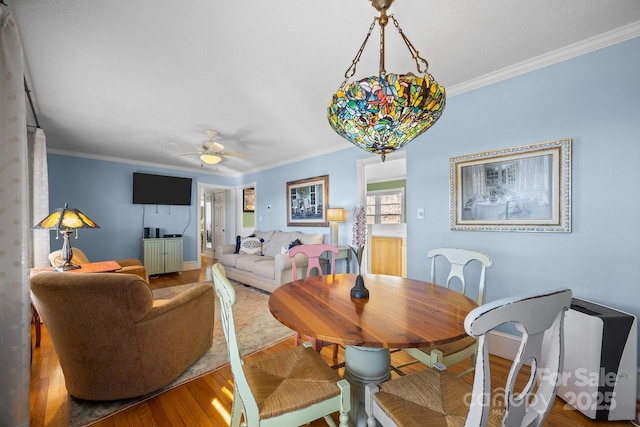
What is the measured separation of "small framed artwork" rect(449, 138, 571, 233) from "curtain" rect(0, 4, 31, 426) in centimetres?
305

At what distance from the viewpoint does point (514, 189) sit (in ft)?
7.14

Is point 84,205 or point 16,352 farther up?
point 84,205

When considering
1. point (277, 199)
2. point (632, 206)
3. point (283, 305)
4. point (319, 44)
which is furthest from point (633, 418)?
point (277, 199)

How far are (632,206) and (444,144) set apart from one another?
1.38m

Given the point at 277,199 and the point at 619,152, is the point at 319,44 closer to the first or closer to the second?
the point at 619,152

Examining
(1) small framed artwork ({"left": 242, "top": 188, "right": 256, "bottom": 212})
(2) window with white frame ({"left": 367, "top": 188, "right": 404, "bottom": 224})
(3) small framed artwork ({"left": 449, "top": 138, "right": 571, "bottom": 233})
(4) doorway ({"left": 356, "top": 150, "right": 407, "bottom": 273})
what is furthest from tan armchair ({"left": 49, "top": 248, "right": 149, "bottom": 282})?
(2) window with white frame ({"left": 367, "top": 188, "right": 404, "bottom": 224})

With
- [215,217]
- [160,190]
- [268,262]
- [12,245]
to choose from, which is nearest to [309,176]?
[268,262]

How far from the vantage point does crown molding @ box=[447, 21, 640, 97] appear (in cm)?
174

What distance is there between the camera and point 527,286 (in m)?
2.13

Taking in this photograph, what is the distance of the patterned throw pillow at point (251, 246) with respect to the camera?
4.92m

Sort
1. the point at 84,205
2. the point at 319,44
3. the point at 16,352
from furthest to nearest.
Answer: the point at 84,205 → the point at 319,44 → the point at 16,352

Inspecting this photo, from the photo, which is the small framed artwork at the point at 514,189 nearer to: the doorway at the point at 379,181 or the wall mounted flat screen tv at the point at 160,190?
the doorway at the point at 379,181

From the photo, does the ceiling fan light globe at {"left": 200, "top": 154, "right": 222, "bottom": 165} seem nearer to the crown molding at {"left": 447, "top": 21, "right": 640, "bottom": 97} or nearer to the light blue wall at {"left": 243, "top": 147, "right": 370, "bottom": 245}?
the light blue wall at {"left": 243, "top": 147, "right": 370, "bottom": 245}

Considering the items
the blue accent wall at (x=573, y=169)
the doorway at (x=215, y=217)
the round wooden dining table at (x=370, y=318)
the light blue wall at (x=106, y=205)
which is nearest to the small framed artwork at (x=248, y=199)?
the doorway at (x=215, y=217)
